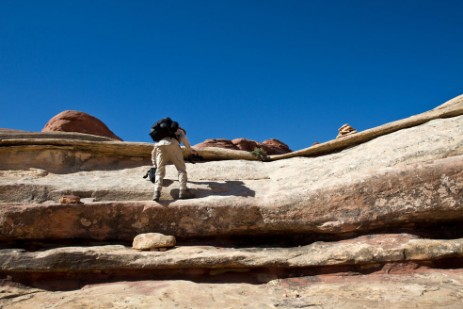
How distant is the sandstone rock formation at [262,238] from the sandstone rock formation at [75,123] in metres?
20.9

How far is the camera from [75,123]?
2916 centimetres

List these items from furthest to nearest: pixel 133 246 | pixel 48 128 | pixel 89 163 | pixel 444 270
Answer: pixel 48 128, pixel 89 163, pixel 133 246, pixel 444 270

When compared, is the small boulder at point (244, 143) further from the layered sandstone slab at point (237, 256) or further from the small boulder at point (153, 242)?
the layered sandstone slab at point (237, 256)

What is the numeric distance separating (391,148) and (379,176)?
1.97m

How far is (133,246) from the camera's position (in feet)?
25.1

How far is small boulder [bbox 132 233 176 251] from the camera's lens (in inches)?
294

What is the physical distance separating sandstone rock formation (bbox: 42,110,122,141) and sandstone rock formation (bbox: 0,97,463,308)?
2089cm

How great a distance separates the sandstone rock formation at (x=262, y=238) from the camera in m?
6.08

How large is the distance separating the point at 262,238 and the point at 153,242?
8.21 ft

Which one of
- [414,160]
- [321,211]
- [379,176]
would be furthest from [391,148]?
[321,211]

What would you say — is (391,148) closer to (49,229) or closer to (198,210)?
(198,210)

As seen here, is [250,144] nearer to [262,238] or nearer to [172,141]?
[172,141]

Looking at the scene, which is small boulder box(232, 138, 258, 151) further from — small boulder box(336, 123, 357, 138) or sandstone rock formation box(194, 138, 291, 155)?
small boulder box(336, 123, 357, 138)

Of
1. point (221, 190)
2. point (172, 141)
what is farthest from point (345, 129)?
point (172, 141)
